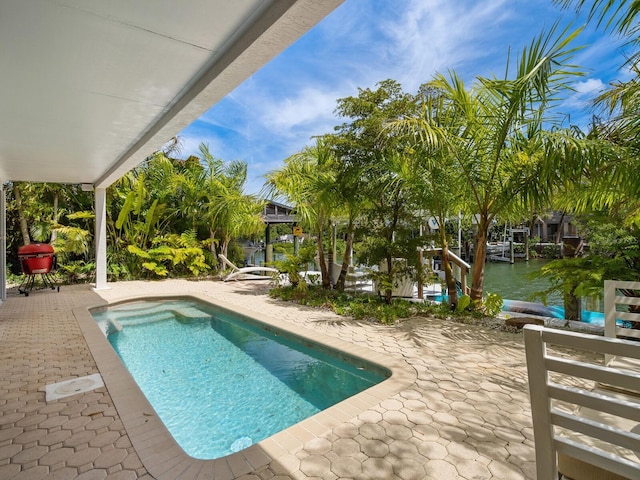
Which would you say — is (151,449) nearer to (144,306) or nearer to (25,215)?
(144,306)

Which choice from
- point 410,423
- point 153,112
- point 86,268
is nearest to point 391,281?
point 410,423

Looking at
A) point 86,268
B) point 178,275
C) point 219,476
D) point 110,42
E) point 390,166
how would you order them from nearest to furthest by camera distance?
point 219,476, point 110,42, point 390,166, point 86,268, point 178,275

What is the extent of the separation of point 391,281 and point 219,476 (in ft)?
19.1

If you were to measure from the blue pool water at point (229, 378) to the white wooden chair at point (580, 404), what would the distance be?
2.87m

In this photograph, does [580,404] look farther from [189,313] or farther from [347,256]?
[189,313]

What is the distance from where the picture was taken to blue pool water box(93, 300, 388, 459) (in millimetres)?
3691

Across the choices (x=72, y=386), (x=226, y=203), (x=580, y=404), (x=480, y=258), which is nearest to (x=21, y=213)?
(x=226, y=203)

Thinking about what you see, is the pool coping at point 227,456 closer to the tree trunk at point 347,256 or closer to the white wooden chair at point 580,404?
the white wooden chair at point 580,404

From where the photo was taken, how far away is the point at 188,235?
13.8 meters

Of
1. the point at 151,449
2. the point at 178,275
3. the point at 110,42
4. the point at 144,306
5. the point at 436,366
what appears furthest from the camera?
the point at 178,275

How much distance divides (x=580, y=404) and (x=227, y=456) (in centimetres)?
243

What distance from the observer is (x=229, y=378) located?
4898 millimetres

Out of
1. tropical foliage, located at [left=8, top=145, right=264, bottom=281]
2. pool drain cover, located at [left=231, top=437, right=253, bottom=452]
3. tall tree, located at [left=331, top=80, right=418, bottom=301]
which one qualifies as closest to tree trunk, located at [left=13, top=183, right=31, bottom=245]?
tropical foliage, located at [left=8, top=145, right=264, bottom=281]

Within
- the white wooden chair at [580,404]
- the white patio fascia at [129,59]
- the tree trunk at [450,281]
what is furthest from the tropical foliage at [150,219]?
the white wooden chair at [580,404]
